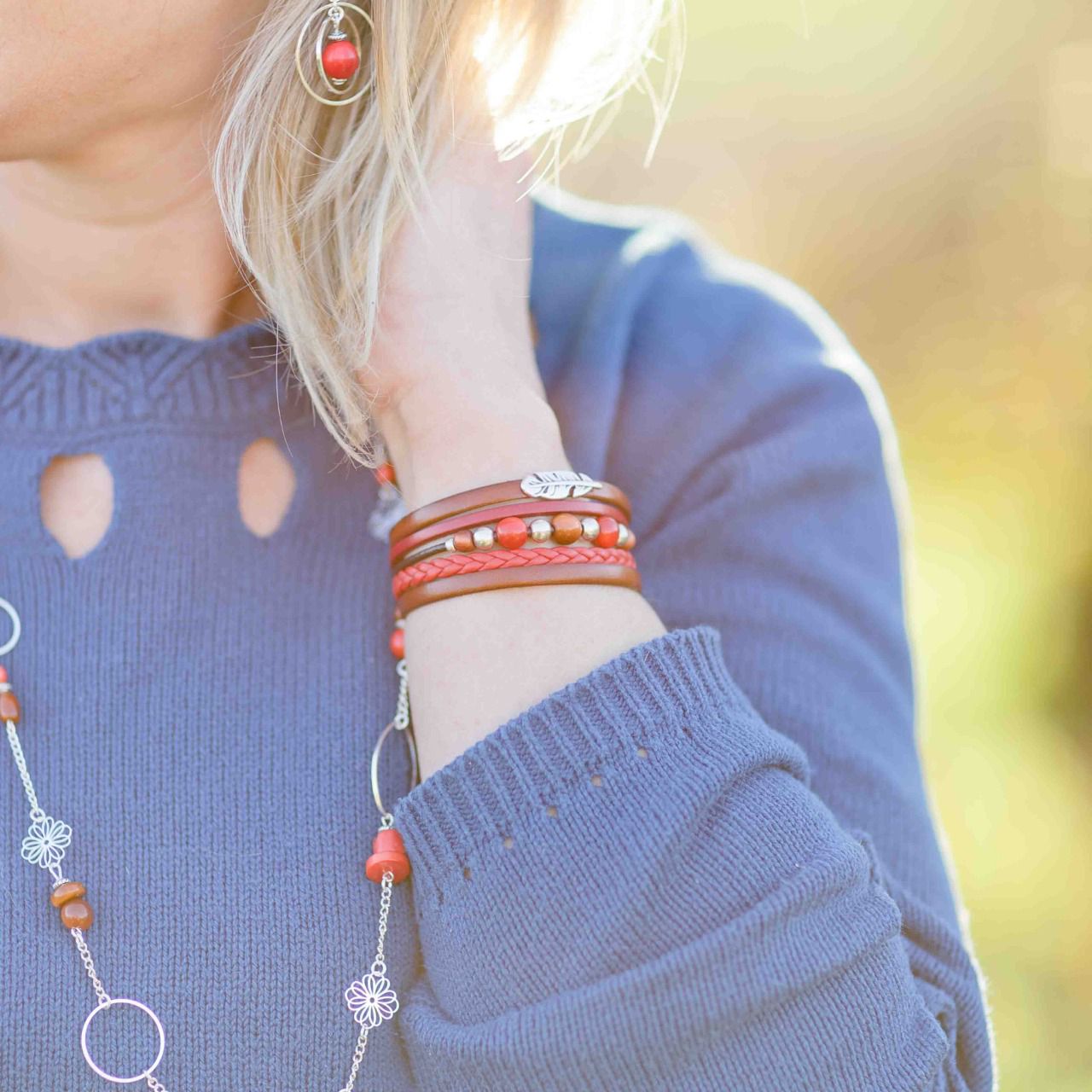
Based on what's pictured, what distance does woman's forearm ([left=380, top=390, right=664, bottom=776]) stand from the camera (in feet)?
3.53

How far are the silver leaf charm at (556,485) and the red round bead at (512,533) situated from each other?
33 millimetres

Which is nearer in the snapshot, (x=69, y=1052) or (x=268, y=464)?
(x=69, y=1052)

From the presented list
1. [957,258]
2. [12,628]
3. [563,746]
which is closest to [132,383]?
[12,628]

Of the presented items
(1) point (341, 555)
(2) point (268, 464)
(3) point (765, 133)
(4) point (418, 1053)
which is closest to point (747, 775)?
(4) point (418, 1053)

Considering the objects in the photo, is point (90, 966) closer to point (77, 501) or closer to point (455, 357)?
point (77, 501)

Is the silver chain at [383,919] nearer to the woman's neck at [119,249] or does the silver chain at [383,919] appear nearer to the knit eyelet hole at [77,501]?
the knit eyelet hole at [77,501]

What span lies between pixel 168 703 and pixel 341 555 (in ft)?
0.77

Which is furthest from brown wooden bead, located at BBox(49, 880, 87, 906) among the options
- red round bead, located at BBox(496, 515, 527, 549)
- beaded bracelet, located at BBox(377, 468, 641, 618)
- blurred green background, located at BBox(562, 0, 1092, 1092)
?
blurred green background, located at BBox(562, 0, 1092, 1092)

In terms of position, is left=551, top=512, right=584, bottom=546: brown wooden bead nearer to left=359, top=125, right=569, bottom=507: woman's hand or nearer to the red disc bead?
left=359, top=125, right=569, bottom=507: woman's hand

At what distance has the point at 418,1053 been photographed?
1049mm

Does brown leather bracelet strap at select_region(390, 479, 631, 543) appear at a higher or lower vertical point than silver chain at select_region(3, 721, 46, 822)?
higher

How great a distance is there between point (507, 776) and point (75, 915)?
0.39 m

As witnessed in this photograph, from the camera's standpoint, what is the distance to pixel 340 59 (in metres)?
1.17

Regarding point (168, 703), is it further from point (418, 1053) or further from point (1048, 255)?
point (1048, 255)
